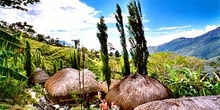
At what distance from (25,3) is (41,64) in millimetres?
7198

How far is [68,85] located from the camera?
37.4 ft

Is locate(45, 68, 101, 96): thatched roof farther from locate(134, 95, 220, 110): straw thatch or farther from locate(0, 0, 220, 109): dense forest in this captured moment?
locate(134, 95, 220, 110): straw thatch

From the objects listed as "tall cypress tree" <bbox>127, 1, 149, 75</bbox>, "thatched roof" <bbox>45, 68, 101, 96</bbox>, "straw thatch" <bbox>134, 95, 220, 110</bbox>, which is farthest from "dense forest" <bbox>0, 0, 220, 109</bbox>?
"straw thatch" <bbox>134, 95, 220, 110</bbox>

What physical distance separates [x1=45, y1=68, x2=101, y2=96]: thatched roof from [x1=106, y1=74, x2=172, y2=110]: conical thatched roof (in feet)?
12.0

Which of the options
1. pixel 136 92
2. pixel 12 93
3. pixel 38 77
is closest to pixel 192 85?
pixel 136 92

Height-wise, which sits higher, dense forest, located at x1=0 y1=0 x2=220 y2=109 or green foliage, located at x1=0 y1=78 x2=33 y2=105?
dense forest, located at x1=0 y1=0 x2=220 y2=109

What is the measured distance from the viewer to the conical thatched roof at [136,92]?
7398 mm

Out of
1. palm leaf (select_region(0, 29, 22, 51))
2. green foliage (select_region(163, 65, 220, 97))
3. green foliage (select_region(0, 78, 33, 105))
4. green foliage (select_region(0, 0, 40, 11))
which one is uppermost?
green foliage (select_region(0, 0, 40, 11))

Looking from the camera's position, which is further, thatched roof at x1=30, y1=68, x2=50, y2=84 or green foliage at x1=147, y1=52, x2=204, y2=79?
thatched roof at x1=30, y1=68, x2=50, y2=84

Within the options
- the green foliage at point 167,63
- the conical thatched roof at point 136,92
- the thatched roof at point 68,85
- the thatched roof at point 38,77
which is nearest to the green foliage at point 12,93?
the thatched roof at point 68,85

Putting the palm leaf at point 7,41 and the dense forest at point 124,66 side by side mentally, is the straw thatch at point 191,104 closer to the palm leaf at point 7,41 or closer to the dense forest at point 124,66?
the dense forest at point 124,66

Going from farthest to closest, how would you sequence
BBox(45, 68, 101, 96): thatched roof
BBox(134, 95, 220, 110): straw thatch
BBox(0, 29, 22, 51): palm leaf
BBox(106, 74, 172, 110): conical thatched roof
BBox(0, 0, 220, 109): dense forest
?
BBox(45, 68, 101, 96): thatched roof
BBox(106, 74, 172, 110): conical thatched roof
BBox(0, 0, 220, 109): dense forest
BBox(0, 29, 22, 51): palm leaf
BBox(134, 95, 220, 110): straw thatch

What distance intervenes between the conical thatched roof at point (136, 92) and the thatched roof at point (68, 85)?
3.65m

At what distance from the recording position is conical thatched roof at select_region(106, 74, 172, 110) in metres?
7.40
